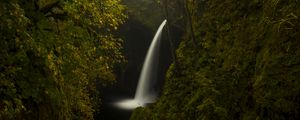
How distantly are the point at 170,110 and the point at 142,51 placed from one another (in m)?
13.7

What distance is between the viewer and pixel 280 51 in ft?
27.9

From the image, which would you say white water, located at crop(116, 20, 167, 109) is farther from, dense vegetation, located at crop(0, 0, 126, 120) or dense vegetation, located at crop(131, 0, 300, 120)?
dense vegetation, located at crop(0, 0, 126, 120)

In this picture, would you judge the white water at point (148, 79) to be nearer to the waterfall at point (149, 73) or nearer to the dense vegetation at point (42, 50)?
the waterfall at point (149, 73)

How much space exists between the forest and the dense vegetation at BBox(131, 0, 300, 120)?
2 cm

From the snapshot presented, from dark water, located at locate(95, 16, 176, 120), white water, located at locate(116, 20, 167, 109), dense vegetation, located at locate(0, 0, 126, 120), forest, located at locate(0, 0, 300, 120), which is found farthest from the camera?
dark water, located at locate(95, 16, 176, 120)

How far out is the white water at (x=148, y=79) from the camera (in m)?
24.3

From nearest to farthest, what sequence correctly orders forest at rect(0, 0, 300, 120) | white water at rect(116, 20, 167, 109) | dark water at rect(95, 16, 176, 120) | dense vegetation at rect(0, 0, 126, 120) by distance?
dense vegetation at rect(0, 0, 126, 120) < forest at rect(0, 0, 300, 120) < white water at rect(116, 20, 167, 109) < dark water at rect(95, 16, 176, 120)

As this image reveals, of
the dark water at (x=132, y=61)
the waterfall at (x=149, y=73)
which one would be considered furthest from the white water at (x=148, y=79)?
the dark water at (x=132, y=61)

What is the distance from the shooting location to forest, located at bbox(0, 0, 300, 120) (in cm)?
607

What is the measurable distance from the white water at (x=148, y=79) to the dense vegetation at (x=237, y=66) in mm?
7462

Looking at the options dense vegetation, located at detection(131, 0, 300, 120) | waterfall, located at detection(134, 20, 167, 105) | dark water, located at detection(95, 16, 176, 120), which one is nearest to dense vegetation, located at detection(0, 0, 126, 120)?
dense vegetation, located at detection(131, 0, 300, 120)

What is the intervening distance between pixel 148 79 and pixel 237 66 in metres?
14.3

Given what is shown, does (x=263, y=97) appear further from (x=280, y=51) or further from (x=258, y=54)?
(x=258, y=54)

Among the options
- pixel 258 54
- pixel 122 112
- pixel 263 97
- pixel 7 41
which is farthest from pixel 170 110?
pixel 122 112
